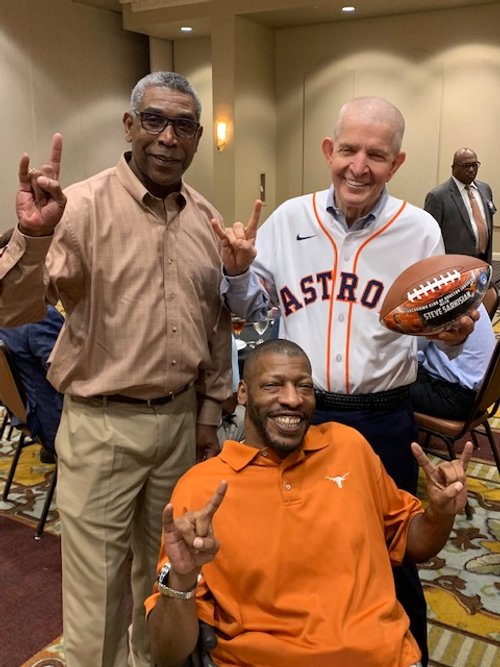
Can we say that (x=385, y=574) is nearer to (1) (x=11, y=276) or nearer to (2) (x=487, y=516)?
(1) (x=11, y=276)

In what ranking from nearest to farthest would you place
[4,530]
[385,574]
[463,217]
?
[385,574] → [4,530] → [463,217]

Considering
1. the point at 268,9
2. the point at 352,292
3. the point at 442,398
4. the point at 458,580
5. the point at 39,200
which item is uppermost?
the point at 268,9

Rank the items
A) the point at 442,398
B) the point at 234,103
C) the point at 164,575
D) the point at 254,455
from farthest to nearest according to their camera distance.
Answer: the point at 234,103, the point at 442,398, the point at 254,455, the point at 164,575

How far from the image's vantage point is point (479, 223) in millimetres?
6316

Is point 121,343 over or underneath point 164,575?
over

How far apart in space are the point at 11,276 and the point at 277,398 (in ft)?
2.20

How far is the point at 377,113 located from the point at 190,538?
44.5 inches

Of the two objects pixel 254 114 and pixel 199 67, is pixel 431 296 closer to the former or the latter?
pixel 254 114

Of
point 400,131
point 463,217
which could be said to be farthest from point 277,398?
point 463,217

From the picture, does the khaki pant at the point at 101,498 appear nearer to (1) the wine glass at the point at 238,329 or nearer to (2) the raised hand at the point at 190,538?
(2) the raised hand at the point at 190,538

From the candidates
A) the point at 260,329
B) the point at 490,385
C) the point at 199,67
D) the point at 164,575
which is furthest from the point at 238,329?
the point at 199,67

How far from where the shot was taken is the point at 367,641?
1.35 metres

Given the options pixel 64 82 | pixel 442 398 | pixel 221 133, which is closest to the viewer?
pixel 442 398

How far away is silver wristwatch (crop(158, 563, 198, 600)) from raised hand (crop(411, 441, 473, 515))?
21.9 inches
